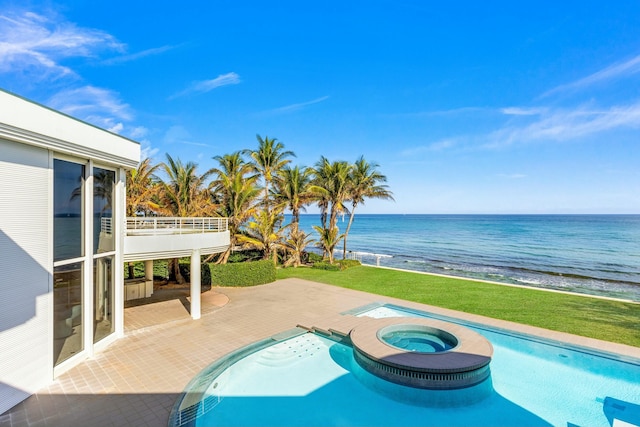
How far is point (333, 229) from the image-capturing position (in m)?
23.5

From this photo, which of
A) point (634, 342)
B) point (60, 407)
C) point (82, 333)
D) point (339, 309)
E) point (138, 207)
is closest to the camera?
point (60, 407)

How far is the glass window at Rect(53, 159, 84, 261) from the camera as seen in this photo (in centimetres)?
692

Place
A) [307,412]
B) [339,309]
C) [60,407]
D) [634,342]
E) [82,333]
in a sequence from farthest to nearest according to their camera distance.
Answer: [339,309]
[634,342]
[82,333]
[307,412]
[60,407]

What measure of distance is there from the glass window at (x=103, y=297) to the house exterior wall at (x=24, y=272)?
1.57m

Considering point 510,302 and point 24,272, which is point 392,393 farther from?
point 510,302

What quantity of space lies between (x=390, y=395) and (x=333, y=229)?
55.1 feet

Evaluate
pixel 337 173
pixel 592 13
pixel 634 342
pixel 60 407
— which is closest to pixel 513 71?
pixel 592 13

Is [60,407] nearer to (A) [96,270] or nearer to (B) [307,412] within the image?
(A) [96,270]

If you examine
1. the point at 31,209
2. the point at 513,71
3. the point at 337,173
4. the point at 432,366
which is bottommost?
the point at 432,366

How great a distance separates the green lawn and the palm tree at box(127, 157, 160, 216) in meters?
8.64

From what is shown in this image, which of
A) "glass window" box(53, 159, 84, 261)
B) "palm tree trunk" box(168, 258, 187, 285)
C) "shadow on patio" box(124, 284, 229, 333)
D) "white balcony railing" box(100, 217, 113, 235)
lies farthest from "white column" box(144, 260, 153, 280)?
"glass window" box(53, 159, 84, 261)

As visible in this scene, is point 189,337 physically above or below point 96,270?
below

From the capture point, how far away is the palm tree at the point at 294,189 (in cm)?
2236

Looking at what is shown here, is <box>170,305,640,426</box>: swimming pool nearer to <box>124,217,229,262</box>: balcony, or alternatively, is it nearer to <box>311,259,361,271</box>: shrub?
<box>124,217,229,262</box>: balcony
